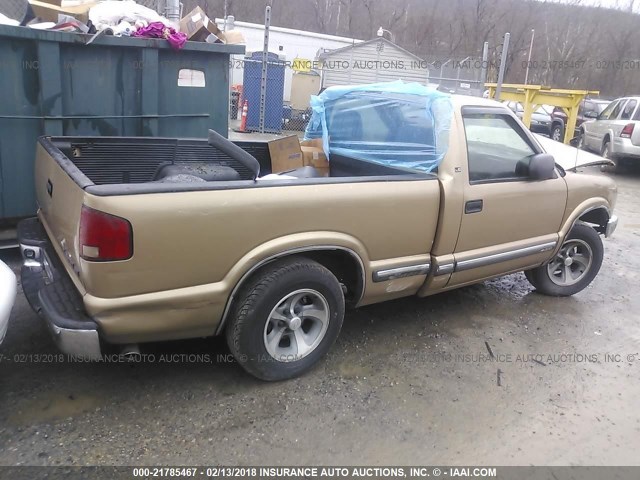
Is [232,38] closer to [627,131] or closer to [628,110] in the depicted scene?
[627,131]

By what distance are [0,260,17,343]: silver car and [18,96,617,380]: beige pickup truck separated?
0.09m

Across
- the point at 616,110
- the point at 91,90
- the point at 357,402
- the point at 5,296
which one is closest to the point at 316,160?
the point at 357,402

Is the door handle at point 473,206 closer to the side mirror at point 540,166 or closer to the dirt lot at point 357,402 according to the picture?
the side mirror at point 540,166

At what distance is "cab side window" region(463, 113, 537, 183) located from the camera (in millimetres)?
→ 3787

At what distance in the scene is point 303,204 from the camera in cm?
299

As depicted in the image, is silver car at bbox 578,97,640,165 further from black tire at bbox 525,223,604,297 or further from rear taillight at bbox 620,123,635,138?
black tire at bbox 525,223,604,297

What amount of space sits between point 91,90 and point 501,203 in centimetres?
364

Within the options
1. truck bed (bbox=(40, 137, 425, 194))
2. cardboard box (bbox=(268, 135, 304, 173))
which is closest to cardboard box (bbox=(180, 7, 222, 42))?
truck bed (bbox=(40, 137, 425, 194))

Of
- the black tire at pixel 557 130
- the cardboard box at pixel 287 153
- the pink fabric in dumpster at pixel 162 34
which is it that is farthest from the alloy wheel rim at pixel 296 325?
the black tire at pixel 557 130

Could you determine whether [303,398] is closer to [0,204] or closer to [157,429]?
[157,429]

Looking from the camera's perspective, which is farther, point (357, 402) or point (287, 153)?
point (287, 153)

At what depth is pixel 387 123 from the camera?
4.05 meters

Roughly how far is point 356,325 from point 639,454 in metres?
1.93

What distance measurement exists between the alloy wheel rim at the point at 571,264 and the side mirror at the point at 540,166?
1121 millimetres
